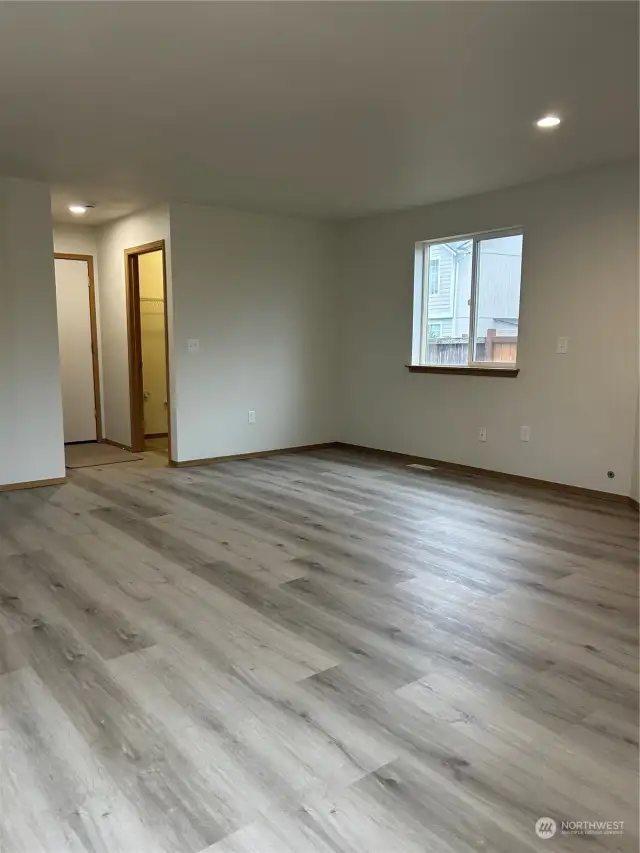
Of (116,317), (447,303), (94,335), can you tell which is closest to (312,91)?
(447,303)

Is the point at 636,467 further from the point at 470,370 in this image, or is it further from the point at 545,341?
the point at 470,370

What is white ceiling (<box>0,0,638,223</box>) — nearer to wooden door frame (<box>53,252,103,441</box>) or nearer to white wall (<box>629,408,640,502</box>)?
white wall (<box>629,408,640,502</box>)

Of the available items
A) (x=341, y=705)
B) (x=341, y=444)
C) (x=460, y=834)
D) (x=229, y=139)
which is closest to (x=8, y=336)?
(x=229, y=139)

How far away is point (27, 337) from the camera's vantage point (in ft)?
16.0

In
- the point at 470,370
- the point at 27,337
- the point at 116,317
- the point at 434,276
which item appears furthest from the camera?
the point at 116,317

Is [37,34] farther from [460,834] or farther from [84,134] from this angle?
[460,834]

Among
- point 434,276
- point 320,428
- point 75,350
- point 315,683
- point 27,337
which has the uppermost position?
point 434,276

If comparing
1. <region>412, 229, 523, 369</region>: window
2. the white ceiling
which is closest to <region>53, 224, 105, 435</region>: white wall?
Result: the white ceiling

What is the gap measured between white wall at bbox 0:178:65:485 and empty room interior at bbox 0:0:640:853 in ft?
0.09

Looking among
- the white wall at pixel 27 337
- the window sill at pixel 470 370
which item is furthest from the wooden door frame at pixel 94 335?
the window sill at pixel 470 370

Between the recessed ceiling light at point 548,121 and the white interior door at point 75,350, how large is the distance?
514cm

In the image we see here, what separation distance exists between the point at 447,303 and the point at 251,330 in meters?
1.92

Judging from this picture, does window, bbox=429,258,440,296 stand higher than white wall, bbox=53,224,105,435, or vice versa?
white wall, bbox=53,224,105,435

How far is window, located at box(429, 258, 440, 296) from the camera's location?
593 cm
